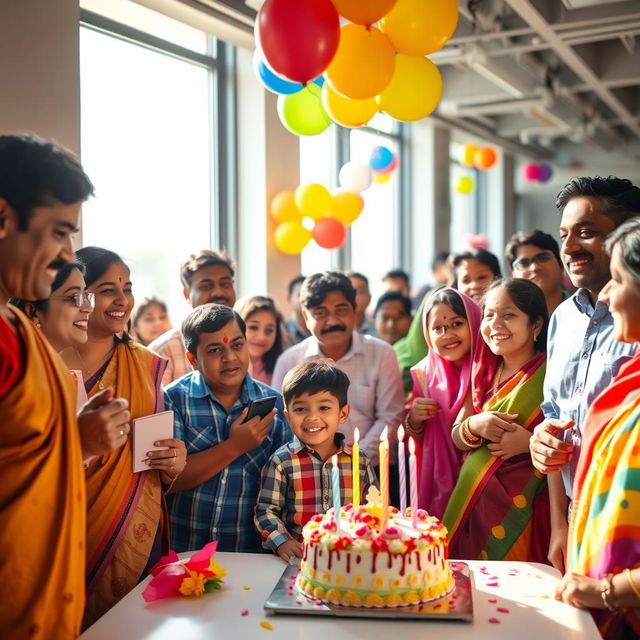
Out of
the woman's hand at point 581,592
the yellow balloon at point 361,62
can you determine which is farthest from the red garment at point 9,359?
the yellow balloon at point 361,62

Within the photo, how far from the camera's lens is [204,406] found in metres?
2.31

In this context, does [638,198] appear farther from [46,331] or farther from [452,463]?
[46,331]

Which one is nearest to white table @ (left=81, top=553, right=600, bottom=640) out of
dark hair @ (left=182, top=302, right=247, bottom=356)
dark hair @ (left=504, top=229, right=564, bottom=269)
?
dark hair @ (left=182, top=302, right=247, bottom=356)

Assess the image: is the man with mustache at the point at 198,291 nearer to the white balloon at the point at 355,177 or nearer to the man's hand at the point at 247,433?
the man's hand at the point at 247,433

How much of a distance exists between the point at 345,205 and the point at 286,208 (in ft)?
1.35

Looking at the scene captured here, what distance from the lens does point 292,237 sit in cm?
509

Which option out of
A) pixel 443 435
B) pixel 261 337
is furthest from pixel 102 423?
pixel 261 337

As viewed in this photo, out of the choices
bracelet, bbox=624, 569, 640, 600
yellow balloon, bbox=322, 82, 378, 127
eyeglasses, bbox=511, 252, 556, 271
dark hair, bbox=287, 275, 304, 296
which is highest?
yellow balloon, bbox=322, 82, 378, 127

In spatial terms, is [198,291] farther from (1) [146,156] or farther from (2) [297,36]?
(1) [146,156]

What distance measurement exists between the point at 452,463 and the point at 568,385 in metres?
0.66

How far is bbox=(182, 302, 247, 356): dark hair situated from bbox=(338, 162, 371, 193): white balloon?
2.84 meters

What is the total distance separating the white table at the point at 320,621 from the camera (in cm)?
144

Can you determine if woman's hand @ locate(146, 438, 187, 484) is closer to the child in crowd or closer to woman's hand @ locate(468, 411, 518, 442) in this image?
woman's hand @ locate(468, 411, 518, 442)

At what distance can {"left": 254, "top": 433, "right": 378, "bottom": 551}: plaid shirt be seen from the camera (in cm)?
209
